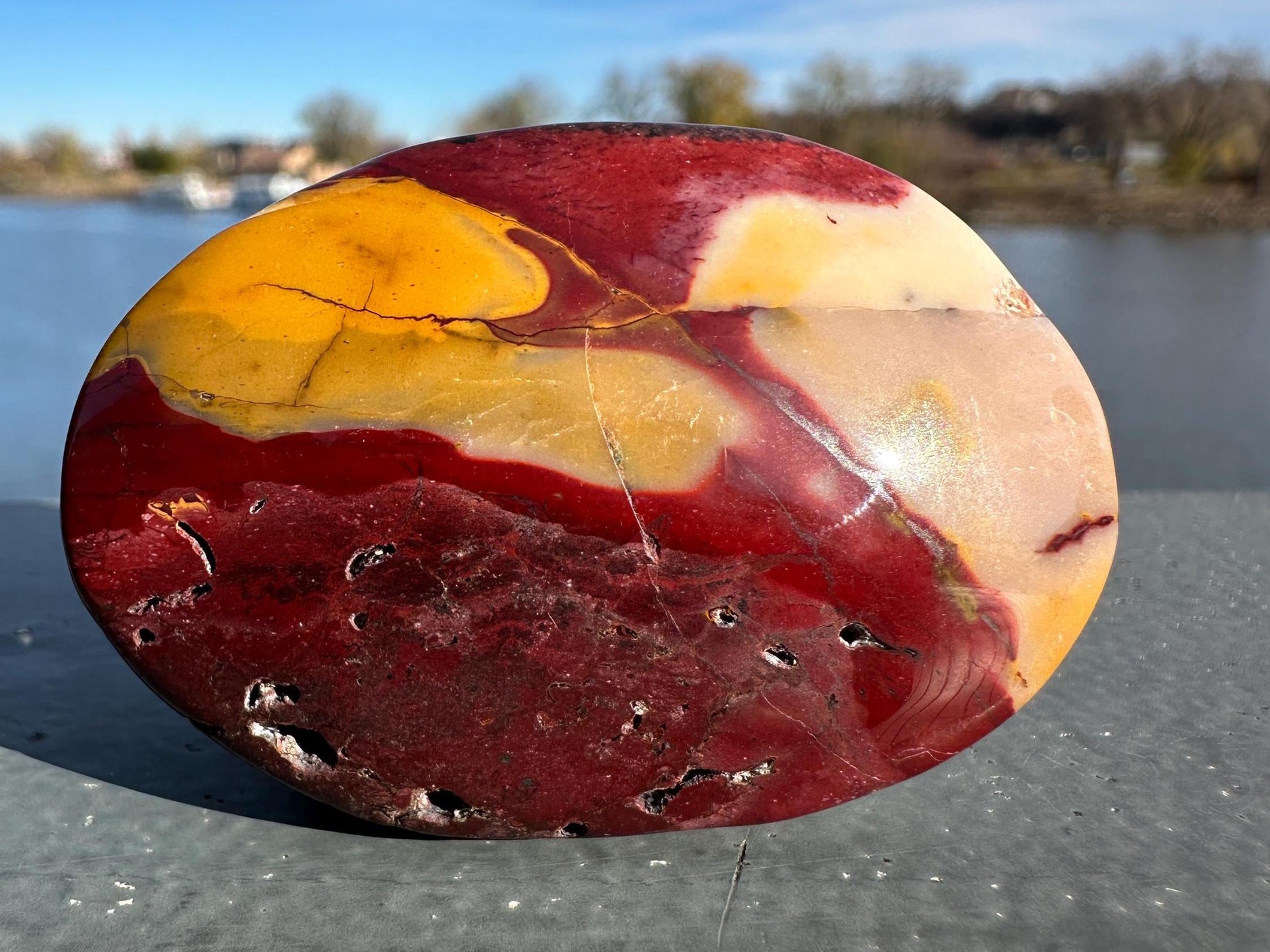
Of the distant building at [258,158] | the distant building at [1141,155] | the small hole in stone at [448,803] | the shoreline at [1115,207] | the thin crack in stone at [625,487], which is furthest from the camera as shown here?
the distant building at [258,158]

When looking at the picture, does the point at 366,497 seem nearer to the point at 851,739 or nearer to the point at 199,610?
the point at 199,610

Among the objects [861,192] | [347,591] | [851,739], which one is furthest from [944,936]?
[861,192]

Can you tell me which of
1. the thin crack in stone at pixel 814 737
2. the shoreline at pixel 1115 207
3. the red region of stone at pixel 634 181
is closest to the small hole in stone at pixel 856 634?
the thin crack in stone at pixel 814 737

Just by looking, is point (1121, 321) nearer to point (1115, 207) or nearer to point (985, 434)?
point (985, 434)

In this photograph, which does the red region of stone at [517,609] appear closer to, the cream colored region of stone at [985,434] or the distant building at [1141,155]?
the cream colored region of stone at [985,434]

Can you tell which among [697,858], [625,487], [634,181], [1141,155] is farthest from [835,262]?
[1141,155]

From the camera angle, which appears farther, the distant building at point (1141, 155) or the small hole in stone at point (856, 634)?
the distant building at point (1141, 155)

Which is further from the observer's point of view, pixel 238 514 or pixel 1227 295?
pixel 1227 295
